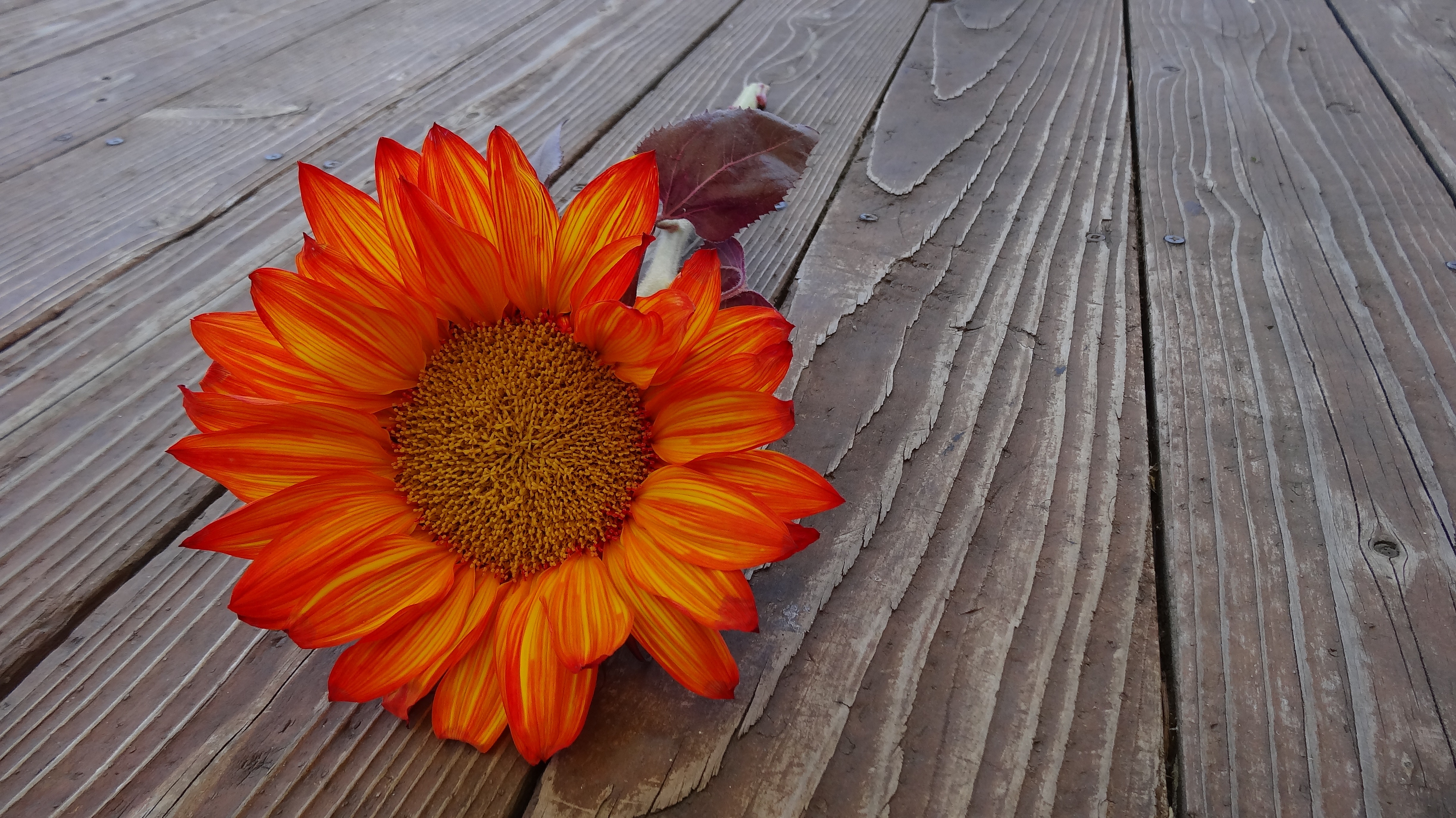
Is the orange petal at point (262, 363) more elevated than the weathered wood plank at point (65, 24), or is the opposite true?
the orange petal at point (262, 363)

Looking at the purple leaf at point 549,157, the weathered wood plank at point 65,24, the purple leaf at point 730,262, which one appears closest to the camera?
the purple leaf at point 730,262

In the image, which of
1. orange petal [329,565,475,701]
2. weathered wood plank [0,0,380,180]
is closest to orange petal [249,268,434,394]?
orange petal [329,565,475,701]

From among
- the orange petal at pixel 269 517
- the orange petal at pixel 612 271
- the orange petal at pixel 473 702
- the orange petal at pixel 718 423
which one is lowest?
the orange petal at pixel 473 702

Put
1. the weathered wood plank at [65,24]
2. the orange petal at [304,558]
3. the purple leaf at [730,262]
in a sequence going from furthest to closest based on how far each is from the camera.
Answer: the weathered wood plank at [65,24] → the purple leaf at [730,262] → the orange petal at [304,558]

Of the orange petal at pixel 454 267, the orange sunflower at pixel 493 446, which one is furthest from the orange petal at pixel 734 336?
the orange petal at pixel 454 267

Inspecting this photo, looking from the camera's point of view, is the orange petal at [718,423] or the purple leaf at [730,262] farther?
the purple leaf at [730,262]

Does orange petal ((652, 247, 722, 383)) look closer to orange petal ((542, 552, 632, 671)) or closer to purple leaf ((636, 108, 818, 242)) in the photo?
orange petal ((542, 552, 632, 671))

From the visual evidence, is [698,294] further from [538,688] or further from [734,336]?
[538,688]

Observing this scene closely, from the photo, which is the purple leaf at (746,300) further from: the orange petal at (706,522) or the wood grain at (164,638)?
the wood grain at (164,638)
